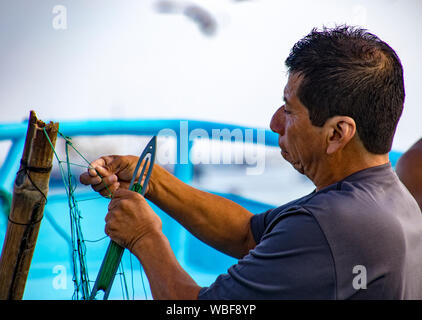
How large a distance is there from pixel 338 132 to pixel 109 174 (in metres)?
0.61

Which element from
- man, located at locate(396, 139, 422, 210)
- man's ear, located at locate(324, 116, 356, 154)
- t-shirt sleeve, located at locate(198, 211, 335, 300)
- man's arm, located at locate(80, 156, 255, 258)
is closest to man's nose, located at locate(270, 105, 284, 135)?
man's ear, located at locate(324, 116, 356, 154)

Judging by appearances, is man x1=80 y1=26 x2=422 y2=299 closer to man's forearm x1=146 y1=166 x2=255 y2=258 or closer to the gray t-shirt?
the gray t-shirt

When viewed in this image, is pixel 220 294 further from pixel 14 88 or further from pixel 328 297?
pixel 14 88

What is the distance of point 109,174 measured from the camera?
1.34m

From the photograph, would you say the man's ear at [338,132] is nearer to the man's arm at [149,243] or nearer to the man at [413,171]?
the man's arm at [149,243]

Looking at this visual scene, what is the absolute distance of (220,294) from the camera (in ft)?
3.08

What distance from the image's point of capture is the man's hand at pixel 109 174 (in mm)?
1299

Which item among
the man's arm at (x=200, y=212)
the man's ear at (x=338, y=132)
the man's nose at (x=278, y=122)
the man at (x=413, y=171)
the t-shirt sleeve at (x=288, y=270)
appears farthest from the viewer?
the man at (x=413, y=171)

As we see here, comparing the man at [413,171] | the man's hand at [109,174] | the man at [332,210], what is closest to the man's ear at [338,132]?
the man at [332,210]

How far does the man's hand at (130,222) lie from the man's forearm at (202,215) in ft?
1.07

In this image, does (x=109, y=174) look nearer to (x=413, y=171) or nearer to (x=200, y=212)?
(x=200, y=212)

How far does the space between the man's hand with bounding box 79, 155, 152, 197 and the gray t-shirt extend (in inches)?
18.8

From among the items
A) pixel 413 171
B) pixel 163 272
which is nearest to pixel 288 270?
pixel 163 272
